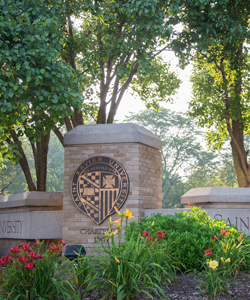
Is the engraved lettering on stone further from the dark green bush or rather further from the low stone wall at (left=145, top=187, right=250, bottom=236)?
the dark green bush

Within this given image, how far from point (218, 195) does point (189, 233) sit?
228 centimetres

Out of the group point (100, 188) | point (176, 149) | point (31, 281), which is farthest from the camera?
point (176, 149)

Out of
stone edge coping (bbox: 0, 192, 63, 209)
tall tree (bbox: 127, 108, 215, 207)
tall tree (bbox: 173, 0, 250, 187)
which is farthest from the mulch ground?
tall tree (bbox: 127, 108, 215, 207)

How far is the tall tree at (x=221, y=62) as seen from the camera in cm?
960

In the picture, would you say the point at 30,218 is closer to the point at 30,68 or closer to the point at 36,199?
the point at 36,199

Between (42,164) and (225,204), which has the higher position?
(42,164)

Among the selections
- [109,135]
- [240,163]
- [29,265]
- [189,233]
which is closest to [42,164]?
[109,135]

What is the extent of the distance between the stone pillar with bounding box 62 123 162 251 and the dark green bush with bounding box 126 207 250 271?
1.22m

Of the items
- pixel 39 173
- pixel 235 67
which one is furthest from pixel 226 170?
pixel 39 173

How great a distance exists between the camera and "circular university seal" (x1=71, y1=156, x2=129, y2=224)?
7.84 meters

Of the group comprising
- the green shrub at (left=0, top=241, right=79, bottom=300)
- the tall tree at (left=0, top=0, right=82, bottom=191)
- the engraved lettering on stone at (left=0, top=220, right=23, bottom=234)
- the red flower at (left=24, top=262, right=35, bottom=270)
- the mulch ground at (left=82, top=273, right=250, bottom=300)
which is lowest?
the mulch ground at (left=82, top=273, right=250, bottom=300)

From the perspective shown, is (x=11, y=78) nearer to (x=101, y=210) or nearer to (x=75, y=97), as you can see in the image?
(x=75, y=97)

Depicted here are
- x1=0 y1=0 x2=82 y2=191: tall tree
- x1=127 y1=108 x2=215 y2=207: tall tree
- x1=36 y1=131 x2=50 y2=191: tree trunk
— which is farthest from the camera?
x1=127 y1=108 x2=215 y2=207: tall tree

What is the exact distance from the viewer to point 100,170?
314 inches
